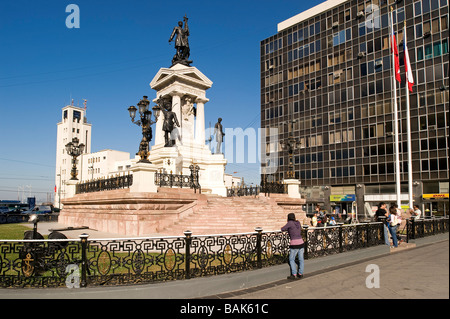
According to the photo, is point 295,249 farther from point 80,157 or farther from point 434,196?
point 80,157

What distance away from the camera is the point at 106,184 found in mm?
20234

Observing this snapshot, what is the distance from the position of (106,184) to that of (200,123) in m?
9.60

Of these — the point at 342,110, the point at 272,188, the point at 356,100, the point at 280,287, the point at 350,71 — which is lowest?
the point at 280,287

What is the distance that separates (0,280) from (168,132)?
18341 millimetres

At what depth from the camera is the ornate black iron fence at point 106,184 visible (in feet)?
58.8

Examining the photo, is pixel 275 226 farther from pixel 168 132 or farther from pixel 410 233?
pixel 168 132

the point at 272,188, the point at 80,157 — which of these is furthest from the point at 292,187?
the point at 80,157

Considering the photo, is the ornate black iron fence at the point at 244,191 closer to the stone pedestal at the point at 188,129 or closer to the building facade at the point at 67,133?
the stone pedestal at the point at 188,129

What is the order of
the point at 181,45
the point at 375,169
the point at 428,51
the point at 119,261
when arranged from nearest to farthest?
1. the point at 119,261
2. the point at 181,45
3. the point at 428,51
4. the point at 375,169

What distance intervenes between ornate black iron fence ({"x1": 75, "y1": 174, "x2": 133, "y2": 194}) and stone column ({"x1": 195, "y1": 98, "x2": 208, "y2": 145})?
8.33m

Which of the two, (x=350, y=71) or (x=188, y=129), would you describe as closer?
(x=188, y=129)

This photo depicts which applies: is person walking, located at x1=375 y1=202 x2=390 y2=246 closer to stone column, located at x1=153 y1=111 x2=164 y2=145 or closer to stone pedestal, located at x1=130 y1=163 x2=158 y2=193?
stone pedestal, located at x1=130 y1=163 x2=158 y2=193

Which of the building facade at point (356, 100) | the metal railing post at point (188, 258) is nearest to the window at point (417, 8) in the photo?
the building facade at point (356, 100)

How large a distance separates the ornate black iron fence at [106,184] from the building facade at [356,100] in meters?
31.4
